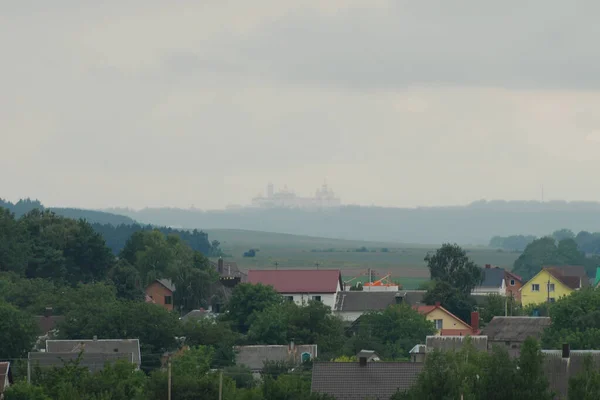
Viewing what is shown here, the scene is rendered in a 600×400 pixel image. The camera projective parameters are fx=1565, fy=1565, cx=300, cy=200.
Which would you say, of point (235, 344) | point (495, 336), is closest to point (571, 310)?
point (495, 336)

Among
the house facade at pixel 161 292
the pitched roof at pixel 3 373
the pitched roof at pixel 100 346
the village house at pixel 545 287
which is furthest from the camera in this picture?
the village house at pixel 545 287

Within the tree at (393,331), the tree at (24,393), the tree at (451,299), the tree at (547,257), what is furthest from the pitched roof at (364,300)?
the tree at (547,257)

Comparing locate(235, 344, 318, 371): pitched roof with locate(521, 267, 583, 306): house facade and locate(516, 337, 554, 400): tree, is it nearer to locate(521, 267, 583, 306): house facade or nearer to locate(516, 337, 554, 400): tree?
locate(516, 337, 554, 400): tree

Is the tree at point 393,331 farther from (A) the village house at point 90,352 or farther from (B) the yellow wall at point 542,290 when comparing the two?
(B) the yellow wall at point 542,290

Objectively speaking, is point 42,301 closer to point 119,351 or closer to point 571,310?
point 119,351

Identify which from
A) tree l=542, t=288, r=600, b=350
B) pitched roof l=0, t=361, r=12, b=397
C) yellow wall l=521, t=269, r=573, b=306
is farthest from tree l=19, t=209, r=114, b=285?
pitched roof l=0, t=361, r=12, b=397

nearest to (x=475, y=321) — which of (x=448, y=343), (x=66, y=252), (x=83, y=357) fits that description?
(x=448, y=343)

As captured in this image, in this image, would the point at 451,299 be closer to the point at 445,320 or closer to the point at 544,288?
the point at 445,320
